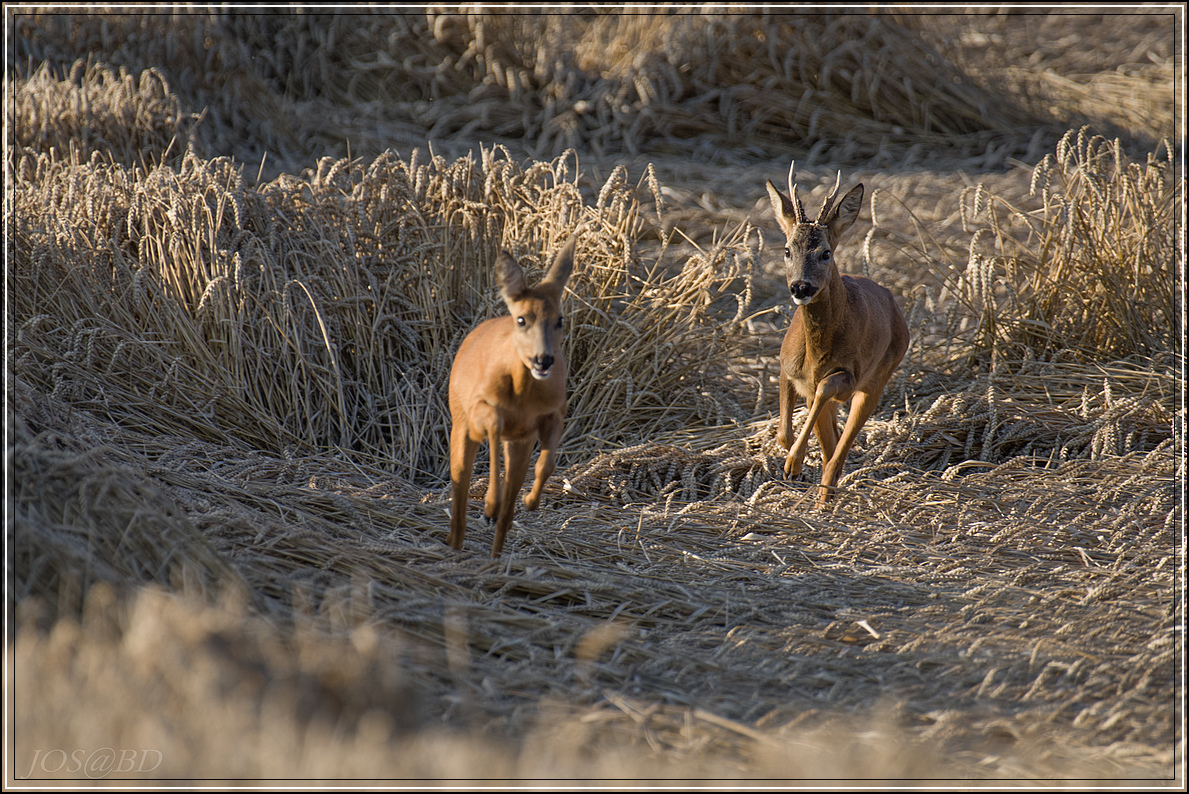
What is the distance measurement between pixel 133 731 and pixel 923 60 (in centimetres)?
1023

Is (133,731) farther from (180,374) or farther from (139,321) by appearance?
(139,321)

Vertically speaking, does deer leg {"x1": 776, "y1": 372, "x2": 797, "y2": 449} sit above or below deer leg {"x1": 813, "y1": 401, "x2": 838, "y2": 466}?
above

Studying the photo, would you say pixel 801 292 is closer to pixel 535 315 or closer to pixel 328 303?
pixel 535 315

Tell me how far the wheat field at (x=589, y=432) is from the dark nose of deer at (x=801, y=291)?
110 centimetres

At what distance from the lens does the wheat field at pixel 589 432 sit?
2561mm

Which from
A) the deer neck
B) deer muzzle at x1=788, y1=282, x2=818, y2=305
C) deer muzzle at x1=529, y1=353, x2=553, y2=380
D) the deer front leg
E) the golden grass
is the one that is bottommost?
the golden grass

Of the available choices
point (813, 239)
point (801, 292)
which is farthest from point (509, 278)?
point (813, 239)

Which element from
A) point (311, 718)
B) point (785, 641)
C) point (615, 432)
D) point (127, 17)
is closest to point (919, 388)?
point (615, 432)

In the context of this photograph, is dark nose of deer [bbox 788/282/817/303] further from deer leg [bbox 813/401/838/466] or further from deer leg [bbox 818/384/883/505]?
deer leg [bbox 813/401/838/466]

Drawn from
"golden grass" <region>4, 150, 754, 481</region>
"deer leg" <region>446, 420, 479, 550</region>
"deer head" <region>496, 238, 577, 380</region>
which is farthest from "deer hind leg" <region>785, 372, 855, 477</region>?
"golden grass" <region>4, 150, 754, 481</region>

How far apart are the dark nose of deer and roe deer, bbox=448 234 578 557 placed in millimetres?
886

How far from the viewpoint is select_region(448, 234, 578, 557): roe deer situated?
2.87m

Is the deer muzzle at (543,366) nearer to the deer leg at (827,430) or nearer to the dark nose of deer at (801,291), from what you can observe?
the dark nose of deer at (801,291)

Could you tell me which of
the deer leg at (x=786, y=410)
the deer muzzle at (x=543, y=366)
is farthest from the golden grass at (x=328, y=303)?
the deer muzzle at (x=543, y=366)
